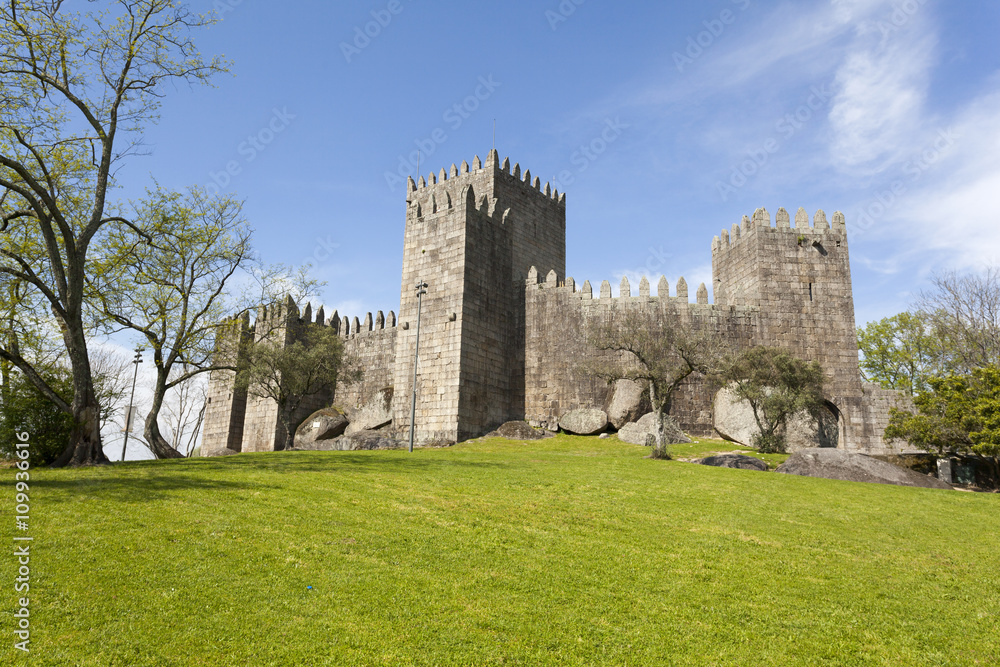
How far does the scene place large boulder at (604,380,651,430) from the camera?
29203mm

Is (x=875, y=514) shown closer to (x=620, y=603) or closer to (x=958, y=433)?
(x=620, y=603)

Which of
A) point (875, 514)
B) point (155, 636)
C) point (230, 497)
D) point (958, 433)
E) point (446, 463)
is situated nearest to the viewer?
point (155, 636)

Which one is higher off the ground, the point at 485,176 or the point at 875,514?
the point at 485,176

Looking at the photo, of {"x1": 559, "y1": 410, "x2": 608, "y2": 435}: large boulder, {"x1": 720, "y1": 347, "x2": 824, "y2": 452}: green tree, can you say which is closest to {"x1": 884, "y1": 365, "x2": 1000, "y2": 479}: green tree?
{"x1": 720, "y1": 347, "x2": 824, "y2": 452}: green tree

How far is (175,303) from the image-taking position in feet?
80.7

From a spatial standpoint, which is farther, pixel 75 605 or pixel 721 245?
pixel 721 245

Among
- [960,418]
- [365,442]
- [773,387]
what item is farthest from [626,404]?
[960,418]

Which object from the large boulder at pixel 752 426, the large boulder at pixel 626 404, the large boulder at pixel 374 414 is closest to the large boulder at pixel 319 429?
the large boulder at pixel 374 414

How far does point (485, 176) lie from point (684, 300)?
14456mm

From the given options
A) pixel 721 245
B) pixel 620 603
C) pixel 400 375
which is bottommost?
pixel 620 603

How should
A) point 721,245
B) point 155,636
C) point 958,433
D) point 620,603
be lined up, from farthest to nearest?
point 721,245
point 958,433
point 620,603
point 155,636

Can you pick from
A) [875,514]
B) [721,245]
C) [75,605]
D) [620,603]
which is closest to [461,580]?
[620,603]

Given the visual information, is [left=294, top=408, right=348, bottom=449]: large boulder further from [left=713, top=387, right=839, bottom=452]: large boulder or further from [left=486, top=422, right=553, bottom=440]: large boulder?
[left=713, top=387, right=839, bottom=452]: large boulder

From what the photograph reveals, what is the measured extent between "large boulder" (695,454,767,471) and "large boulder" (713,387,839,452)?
6289mm
